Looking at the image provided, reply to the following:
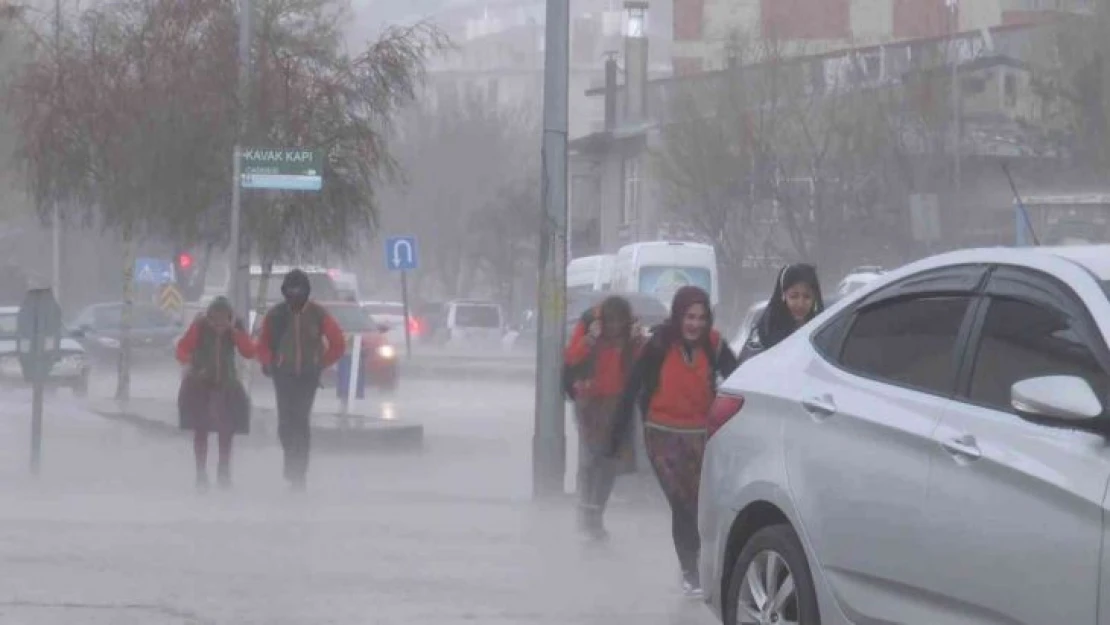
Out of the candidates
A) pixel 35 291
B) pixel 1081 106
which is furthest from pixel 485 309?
pixel 35 291

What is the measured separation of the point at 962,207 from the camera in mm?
47125

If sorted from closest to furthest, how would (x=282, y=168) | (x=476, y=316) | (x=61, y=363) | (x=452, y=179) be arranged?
(x=282, y=168) < (x=61, y=363) < (x=476, y=316) < (x=452, y=179)

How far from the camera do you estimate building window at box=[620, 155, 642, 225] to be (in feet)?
223

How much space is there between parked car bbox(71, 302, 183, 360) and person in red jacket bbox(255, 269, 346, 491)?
27.4 metres

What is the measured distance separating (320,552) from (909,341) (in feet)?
20.4

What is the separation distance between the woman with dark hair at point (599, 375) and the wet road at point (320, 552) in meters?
0.29

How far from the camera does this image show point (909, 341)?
7453 mm

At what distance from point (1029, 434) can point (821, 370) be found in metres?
1.49

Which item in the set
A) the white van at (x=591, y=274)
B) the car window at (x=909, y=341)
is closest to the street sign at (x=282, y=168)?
the car window at (x=909, y=341)

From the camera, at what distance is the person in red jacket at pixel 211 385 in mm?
18141

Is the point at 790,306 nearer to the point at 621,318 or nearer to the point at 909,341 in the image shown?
the point at 621,318

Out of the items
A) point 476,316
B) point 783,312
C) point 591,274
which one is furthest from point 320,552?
point 476,316

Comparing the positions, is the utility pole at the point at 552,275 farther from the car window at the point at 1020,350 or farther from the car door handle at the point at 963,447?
the car door handle at the point at 963,447

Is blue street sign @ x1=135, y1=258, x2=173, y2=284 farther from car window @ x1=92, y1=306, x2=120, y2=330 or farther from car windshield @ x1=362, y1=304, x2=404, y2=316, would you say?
car window @ x1=92, y1=306, x2=120, y2=330
